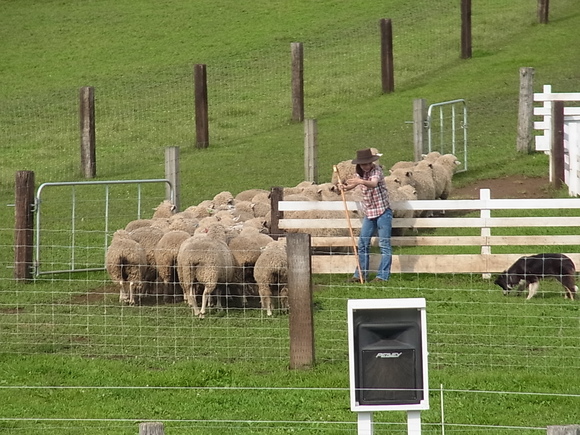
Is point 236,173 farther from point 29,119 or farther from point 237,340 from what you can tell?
point 237,340

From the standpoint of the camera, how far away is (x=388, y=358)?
6.09m

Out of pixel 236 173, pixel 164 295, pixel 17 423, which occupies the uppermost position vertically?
pixel 236 173

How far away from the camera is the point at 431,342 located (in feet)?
34.7

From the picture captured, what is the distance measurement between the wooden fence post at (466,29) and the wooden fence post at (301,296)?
22.9 m

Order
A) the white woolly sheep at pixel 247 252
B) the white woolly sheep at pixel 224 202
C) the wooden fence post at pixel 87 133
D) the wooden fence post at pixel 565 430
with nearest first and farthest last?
the wooden fence post at pixel 565 430
the white woolly sheep at pixel 247 252
the white woolly sheep at pixel 224 202
the wooden fence post at pixel 87 133

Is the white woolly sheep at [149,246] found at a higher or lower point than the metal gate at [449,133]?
lower

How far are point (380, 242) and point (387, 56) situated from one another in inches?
619

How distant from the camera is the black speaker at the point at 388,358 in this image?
237 inches

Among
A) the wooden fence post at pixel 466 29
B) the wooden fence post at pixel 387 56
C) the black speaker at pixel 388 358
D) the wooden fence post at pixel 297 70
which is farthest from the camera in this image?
the wooden fence post at pixel 466 29

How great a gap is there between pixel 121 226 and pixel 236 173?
16.9ft

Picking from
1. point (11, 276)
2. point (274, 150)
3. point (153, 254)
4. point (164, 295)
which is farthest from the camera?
point (274, 150)

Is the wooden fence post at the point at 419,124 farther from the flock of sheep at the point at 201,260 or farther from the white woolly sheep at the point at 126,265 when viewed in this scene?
the white woolly sheep at the point at 126,265

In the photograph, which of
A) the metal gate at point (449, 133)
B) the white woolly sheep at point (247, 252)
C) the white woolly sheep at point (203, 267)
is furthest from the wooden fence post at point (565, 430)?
the metal gate at point (449, 133)

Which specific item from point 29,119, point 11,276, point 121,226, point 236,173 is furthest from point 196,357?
point 29,119
